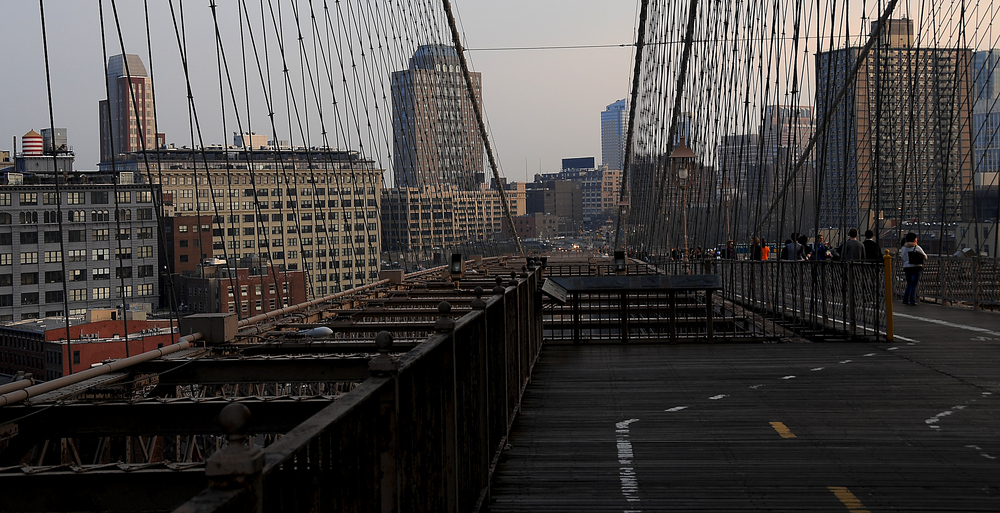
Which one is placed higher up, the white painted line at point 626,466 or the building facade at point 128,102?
the building facade at point 128,102

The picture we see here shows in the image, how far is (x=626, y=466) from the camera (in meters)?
4.97

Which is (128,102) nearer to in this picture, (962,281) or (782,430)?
(962,281)

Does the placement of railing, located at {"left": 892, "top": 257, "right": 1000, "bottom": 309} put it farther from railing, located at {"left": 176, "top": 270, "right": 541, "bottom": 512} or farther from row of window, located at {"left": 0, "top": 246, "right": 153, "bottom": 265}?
row of window, located at {"left": 0, "top": 246, "right": 153, "bottom": 265}

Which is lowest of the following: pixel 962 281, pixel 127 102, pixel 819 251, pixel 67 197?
pixel 962 281

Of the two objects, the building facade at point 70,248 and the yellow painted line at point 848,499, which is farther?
the building facade at point 70,248

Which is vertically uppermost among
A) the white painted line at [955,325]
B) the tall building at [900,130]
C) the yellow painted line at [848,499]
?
the tall building at [900,130]

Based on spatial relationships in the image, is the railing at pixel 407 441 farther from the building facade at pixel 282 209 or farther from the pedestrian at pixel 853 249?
the building facade at pixel 282 209

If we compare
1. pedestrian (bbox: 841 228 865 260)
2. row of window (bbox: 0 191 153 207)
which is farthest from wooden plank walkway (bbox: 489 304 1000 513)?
row of window (bbox: 0 191 153 207)

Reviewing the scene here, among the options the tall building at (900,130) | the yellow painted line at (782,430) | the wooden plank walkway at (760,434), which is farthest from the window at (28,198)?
the yellow painted line at (782,430)

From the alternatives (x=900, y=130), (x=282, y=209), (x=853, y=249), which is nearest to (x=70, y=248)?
(x=282, y=209)

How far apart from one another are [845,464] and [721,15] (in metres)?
28.0

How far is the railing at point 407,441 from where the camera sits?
1.71 metres

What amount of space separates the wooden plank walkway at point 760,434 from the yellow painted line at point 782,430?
0.01 m

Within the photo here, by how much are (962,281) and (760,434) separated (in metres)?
12.8
